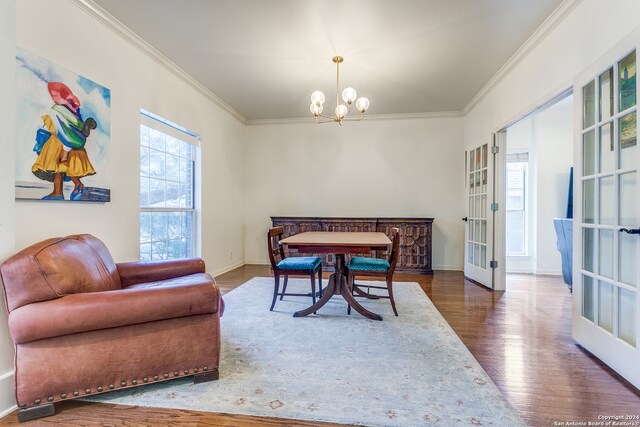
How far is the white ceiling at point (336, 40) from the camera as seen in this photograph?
8.03 feet

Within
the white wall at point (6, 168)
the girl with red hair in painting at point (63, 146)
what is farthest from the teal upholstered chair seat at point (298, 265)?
the white wall at point (6, 168)

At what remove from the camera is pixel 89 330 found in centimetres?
150

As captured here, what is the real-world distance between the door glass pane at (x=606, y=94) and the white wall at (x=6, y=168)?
11.8ft

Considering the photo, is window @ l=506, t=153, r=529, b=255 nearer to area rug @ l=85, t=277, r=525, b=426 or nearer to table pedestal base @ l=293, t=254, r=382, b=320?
area rug @ l=85, t=277, r=525, b=426

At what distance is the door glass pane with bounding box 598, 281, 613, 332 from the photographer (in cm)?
197

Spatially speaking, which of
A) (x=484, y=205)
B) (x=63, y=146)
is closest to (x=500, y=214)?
(x=484, y=205)

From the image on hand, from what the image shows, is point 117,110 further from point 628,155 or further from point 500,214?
point 500,214

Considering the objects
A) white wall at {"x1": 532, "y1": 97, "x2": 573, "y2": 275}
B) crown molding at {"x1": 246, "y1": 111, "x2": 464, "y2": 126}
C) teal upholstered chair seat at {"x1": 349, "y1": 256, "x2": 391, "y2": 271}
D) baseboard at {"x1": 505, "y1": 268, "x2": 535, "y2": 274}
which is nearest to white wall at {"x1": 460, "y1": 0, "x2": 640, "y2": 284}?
crown molding at {"x1": 246, "y1": 111, "x2": 464, "y2": 126}

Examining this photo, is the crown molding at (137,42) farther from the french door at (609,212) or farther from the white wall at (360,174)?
the french door at (609,212)

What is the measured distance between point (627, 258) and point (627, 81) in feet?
3.58

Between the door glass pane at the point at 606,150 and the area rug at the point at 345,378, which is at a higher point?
the door glass pane at the point at 606,150

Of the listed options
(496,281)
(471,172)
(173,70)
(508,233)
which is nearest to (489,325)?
(496,281)

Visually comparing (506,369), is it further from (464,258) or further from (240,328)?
(464,258)

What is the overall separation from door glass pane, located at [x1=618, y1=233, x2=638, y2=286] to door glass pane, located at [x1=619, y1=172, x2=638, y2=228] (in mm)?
88
